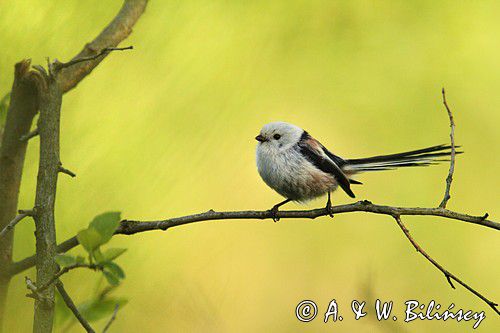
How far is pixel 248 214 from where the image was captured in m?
0.63

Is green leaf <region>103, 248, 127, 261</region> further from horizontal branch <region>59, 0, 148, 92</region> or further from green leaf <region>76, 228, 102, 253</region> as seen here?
horizontal branch <region>59, 0, 148, 92</region>

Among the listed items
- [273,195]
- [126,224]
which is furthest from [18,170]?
[273,195]

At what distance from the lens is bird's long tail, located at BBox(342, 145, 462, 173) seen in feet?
3.00

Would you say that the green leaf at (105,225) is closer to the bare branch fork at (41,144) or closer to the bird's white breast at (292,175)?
the bare branch fork at (41,144)

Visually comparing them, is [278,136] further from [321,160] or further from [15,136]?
[15,136]

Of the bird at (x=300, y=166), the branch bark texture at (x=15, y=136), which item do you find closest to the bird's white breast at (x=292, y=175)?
the bird at (x=300, y=166)

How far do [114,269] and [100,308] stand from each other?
58 mm

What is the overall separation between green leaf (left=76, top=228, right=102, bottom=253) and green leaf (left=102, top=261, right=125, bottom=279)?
14 millimetres

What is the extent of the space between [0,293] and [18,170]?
16 centimetres

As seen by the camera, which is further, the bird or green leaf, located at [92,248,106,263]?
the bird

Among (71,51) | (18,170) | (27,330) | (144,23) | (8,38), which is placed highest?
(144,23)

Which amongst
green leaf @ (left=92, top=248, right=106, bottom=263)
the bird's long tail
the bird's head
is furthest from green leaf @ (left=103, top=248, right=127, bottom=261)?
the bird's head

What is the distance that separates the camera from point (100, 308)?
1.43ft

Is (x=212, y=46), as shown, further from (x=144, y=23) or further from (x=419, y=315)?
(x=419, y=315)
